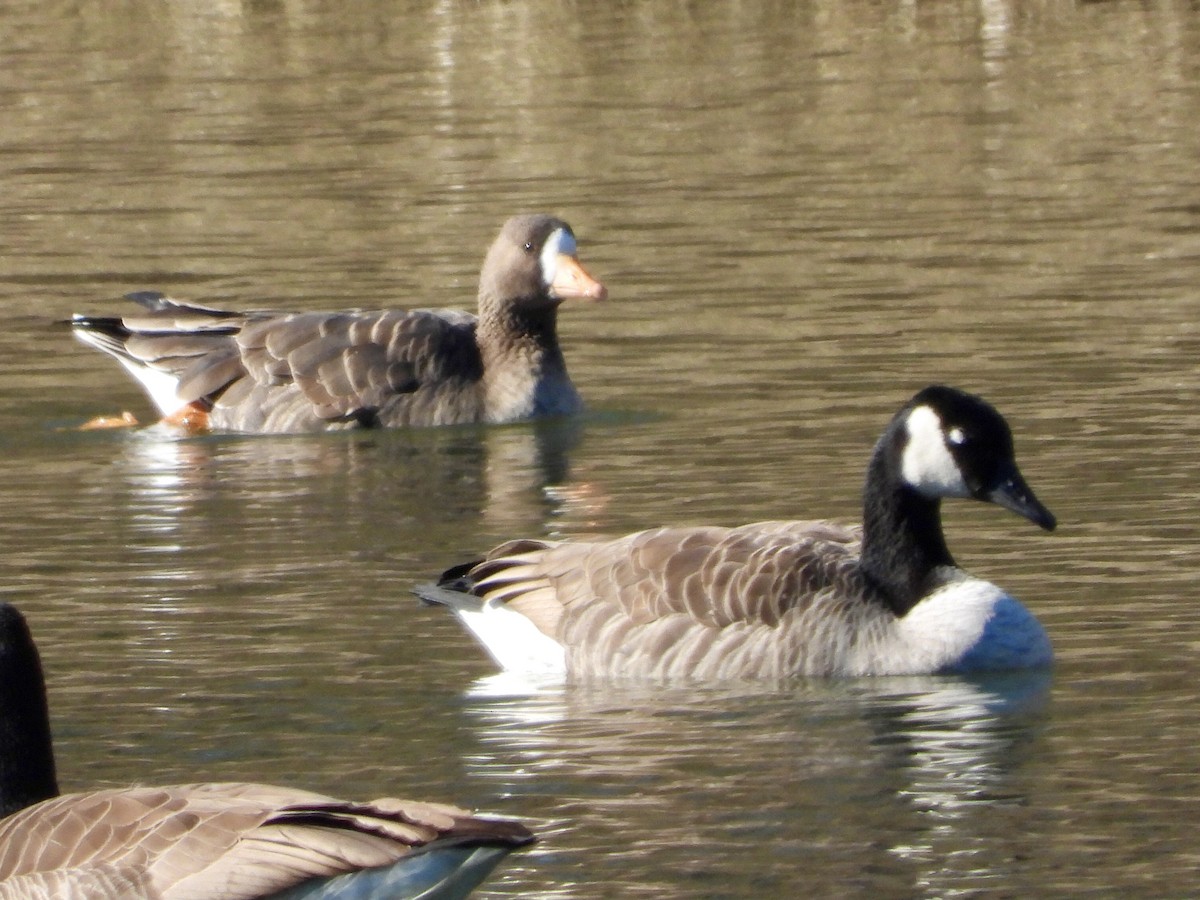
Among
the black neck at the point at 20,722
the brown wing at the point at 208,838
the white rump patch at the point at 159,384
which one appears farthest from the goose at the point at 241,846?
the white rump patch at the point at 159,384

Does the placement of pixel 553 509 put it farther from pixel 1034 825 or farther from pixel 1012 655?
pixel 1034 825

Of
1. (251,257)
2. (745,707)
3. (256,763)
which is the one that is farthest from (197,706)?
(251,257)

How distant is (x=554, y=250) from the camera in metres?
16.3

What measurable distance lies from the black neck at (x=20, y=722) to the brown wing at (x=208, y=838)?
0.41 m

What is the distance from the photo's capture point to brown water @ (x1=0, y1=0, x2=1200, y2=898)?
360 inches

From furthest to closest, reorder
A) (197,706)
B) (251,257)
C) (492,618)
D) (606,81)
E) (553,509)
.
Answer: (606,81), (251,257), (553,509), (492,618), (197,706)

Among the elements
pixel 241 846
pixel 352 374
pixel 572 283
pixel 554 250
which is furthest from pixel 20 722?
pixel 554 250

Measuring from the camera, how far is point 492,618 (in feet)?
35.6

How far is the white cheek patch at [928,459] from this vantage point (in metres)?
10.8

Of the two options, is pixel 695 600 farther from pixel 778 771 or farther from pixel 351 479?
pixel 351 479

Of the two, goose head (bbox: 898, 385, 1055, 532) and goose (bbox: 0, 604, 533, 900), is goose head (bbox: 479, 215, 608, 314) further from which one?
goose (bbox: 0, 604, 533, 900)

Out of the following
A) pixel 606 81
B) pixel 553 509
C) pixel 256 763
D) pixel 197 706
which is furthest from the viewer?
pixel 606 81

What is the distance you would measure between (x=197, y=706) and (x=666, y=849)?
93.8 inches

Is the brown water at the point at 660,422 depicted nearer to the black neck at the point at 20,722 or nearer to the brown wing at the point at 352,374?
the brown wing at the point at 352,374
